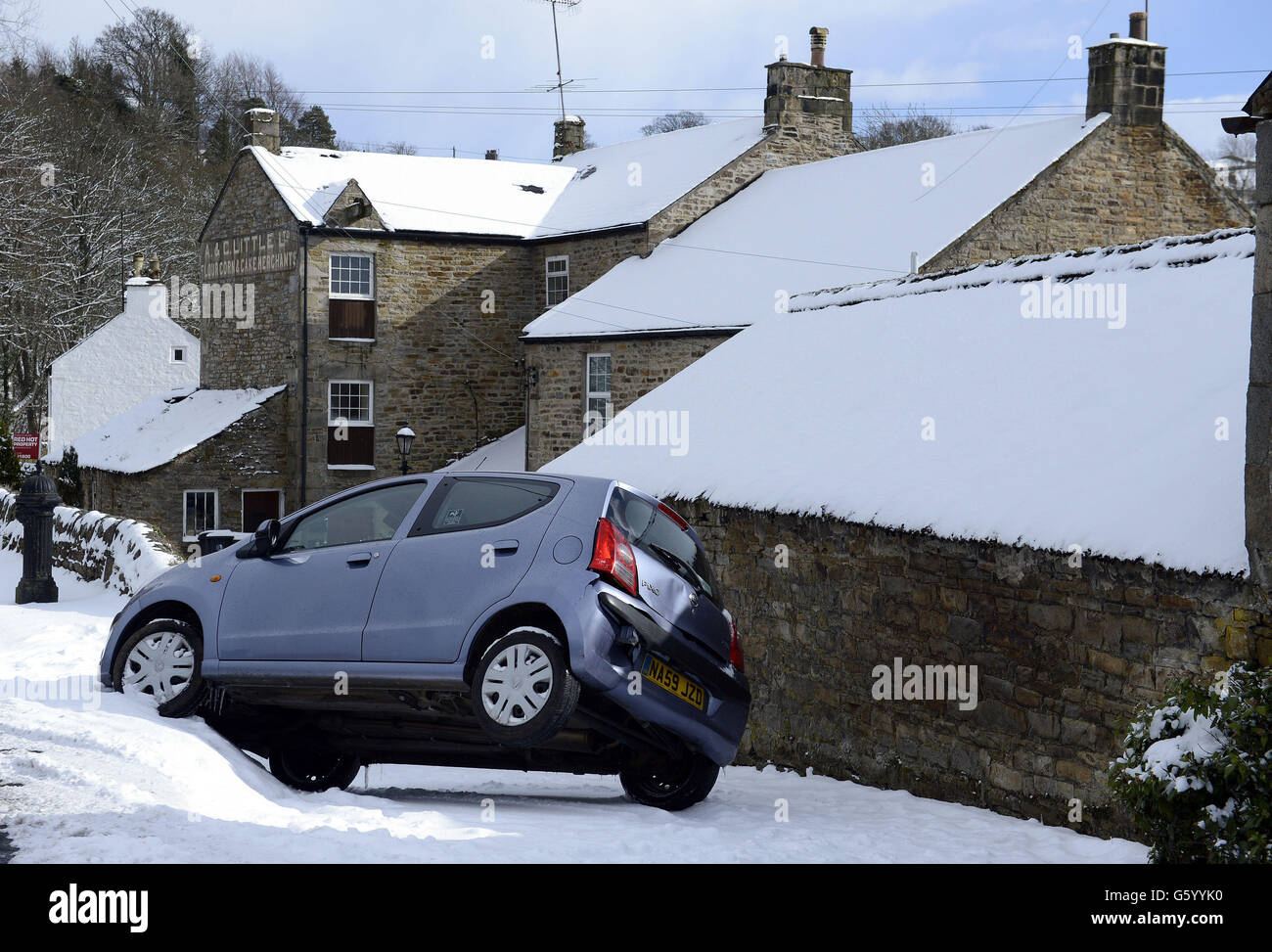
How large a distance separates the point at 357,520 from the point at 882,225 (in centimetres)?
1832

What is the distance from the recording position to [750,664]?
11.6 metres

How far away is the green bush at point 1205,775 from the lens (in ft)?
17.0

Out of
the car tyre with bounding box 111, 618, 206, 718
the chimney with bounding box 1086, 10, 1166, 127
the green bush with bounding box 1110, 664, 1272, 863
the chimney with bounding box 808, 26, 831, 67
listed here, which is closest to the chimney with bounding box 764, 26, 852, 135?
the chimney with bounding box 808, 26, 831, 67

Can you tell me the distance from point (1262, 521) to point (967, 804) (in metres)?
3.14

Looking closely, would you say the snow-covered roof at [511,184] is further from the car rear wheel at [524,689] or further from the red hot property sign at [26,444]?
the car rear wheel at [524,689]

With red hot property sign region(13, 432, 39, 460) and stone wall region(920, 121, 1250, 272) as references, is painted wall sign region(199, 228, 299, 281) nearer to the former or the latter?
red hot property sign region(13, 432, 39, 460)

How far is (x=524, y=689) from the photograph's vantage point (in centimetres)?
663

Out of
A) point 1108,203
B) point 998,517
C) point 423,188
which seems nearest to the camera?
point 998,517

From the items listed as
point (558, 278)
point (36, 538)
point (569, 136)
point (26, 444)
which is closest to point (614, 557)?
point (36, 538)

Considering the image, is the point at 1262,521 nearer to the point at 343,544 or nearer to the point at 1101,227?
the point at 343,544

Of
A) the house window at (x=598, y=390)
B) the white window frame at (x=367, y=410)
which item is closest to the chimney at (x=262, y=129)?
the white window frame at (x=367, y=410)

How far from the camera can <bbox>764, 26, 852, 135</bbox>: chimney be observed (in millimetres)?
29719

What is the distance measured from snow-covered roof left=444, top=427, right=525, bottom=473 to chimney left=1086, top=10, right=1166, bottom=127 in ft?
45.2

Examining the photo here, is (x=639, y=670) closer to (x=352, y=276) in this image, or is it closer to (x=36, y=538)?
(x=36, y=538)
